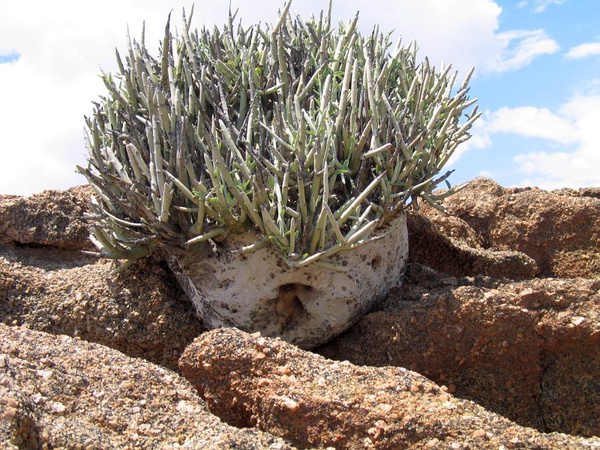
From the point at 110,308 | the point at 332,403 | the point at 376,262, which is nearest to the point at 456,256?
the point at 376,262

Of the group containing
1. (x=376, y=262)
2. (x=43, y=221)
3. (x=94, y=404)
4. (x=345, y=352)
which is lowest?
(x=94, y=404)

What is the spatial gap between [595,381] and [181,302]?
97.3 inches

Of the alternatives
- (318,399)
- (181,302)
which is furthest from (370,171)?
(318,399)

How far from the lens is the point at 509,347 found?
415 centimetres

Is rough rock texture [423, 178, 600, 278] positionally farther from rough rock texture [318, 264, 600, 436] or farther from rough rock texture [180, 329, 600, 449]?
rough rock texture [180, 329, 600, 449]

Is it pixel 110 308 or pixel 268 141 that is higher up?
pixel 268 141

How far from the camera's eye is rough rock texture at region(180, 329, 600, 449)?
2846mm

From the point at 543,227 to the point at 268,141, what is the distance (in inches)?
121

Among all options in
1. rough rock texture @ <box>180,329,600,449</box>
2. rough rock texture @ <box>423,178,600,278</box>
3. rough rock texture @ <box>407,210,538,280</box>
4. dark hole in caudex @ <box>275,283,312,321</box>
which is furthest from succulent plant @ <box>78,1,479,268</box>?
rough rock texture @ <box>423,178,600,278</box>

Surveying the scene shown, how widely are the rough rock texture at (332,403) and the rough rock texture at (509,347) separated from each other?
3.25 feet

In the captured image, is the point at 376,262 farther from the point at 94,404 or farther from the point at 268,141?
the point at 94,404

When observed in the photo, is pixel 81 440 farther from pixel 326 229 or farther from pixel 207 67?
pixel 207 67

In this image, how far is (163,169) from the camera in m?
4.10

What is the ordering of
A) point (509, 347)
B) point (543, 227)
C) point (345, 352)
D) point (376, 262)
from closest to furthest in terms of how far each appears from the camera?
point (509, 347) → point (345, 352) → point (376, 262) → point (543, 227)
